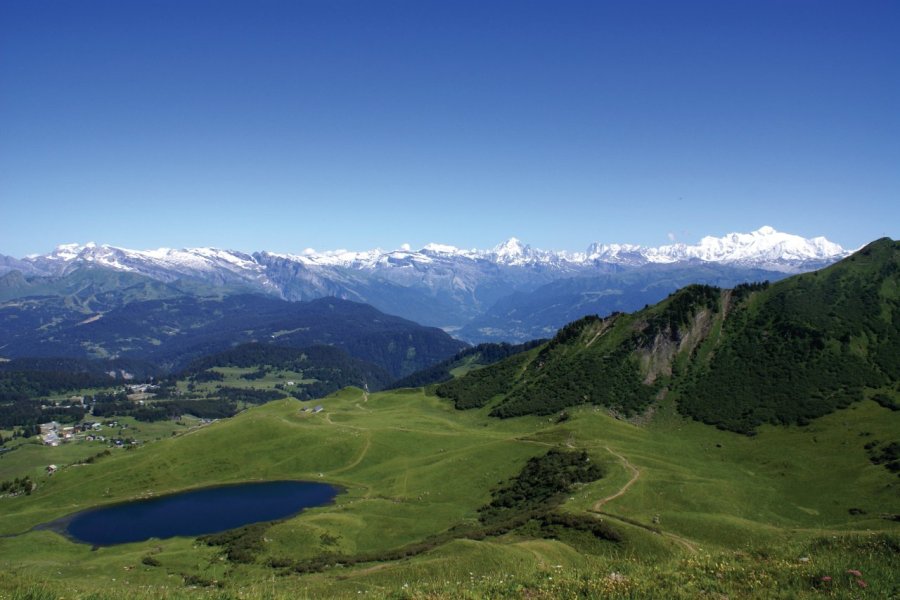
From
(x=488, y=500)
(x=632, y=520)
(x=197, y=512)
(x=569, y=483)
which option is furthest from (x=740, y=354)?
(x=197, y=512)

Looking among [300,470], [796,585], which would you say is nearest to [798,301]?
[300,470]

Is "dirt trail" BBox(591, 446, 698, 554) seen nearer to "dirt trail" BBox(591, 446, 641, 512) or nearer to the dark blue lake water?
"dirt trail" BBox(591, 446, 641, 512)

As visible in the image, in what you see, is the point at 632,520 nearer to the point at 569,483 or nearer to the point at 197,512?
the point at 569,483

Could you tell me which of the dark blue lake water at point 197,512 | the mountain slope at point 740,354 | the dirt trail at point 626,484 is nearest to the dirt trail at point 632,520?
the dirt trail at point 626,484

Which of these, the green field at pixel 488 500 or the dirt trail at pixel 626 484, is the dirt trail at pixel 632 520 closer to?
the dirt trail at pixel 626 484

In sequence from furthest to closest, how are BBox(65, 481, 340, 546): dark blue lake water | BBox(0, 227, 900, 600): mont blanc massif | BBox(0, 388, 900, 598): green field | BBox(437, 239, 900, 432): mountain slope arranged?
BBox(437, 239, 900, 432): mountain slope, BBox(65, 481, 340, 546): dark blue lake water, BBox(0, 227, 900, 600): mont blanc massif, BBox(0, 388, 900, 598): green field


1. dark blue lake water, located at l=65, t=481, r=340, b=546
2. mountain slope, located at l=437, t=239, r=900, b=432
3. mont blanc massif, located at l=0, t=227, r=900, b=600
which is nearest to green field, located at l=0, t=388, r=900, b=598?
mont blanc massif, located at l=0, t=227, r=900, b=600
